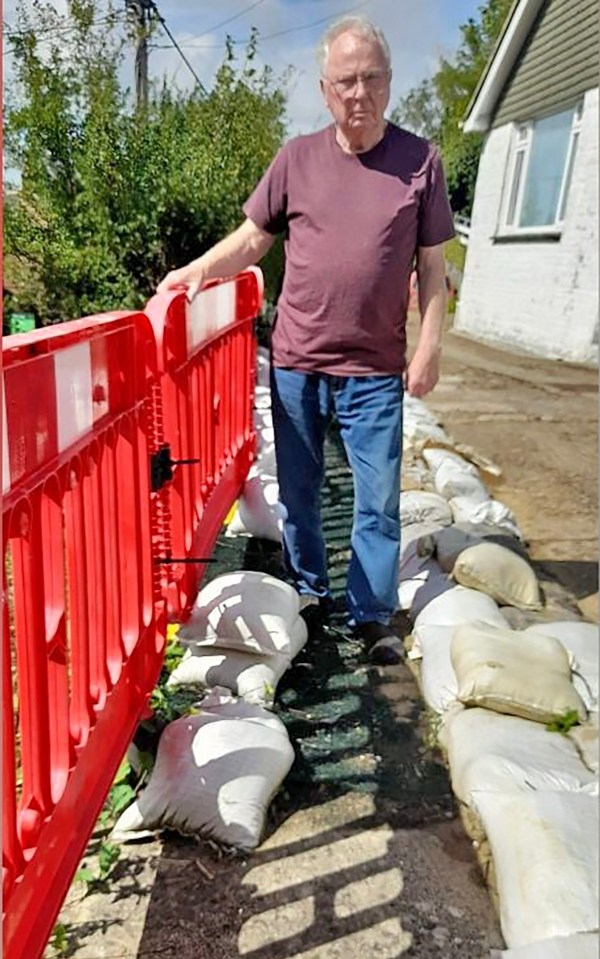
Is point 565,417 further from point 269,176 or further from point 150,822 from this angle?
point 150,822

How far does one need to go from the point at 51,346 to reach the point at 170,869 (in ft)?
3.74

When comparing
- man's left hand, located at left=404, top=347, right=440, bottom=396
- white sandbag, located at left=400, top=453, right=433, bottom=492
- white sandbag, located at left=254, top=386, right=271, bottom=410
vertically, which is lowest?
white sandbag, located at left=400, top=453, right=433, bottom=492

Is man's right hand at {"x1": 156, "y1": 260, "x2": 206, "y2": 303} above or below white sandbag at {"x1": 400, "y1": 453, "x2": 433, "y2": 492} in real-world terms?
above

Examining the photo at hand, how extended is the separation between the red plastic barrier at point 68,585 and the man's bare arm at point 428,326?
914 mm

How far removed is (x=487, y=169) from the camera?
1665 mm

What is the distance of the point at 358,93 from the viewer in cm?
219

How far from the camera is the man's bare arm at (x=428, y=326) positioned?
2.59m

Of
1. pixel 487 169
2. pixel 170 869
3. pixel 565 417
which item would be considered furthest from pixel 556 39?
pixel 565 417

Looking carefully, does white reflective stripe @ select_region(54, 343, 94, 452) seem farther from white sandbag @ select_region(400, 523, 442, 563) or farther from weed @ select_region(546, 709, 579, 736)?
white sandbag @ select_region(400, 523, 442, 563)

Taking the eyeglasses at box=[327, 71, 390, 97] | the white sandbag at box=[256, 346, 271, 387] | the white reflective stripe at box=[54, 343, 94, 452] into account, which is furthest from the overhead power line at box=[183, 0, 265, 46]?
the white sandbag at box=[256, 346, 271, 387]

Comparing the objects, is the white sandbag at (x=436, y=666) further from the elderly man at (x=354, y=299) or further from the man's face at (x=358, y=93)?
the man's face at (x=358, y=93)

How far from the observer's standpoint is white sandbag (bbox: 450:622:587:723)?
2.21m

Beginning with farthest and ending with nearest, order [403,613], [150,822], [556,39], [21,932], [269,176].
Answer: [403,613] < [269,176] < [150,822] < [21,932] < [556,39]

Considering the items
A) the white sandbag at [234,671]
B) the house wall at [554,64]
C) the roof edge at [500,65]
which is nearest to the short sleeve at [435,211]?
the house wall at [554,64]
